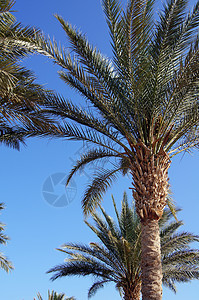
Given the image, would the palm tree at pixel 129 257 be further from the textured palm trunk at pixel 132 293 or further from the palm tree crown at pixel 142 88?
the palm tree crown at pixel 142 88

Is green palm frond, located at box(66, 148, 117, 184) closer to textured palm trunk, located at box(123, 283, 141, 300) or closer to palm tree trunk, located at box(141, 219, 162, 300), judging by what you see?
palm tree trunk, located at box(141, 219, 162, 300)

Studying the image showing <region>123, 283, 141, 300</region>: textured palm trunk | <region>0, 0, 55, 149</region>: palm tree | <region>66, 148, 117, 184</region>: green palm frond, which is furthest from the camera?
<region>123, 283, 141, 300</region>: textured palm trunk

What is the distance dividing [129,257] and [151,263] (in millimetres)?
4627

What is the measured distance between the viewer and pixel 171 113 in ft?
27.6

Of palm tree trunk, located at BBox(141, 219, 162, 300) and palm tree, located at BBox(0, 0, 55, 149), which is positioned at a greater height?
palm tree, located at BBox(0, 0, 55, 149)

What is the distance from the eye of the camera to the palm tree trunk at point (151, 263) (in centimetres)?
713

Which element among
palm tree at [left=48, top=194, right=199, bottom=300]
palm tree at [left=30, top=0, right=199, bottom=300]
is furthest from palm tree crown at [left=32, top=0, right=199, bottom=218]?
palm tree at [left=48, top=194, right=199, bottom=300]

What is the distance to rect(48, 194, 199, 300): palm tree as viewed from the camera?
1251cm

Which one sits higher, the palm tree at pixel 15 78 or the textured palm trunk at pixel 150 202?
the palm tree at pixel 15 78

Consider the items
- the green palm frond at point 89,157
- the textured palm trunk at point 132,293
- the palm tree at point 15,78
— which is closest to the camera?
the palm tree at point 15,78

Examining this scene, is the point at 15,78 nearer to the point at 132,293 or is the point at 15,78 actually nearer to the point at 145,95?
the point at 145,95

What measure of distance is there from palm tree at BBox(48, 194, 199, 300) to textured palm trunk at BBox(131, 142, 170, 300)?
14.6 feet

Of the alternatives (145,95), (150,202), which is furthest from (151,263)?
(145,95)

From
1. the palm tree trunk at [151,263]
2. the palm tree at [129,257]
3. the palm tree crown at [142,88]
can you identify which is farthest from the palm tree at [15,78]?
the palm tree at [129,257]
